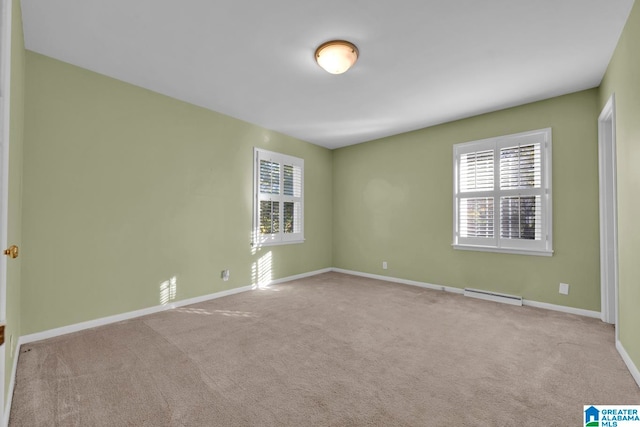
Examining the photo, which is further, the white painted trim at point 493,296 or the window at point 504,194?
the white painted trim at point 493,296

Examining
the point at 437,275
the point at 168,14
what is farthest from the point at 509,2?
the point at 437,275

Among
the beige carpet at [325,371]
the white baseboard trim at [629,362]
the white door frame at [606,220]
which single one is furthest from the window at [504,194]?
the white baseboard trim at [629,362]

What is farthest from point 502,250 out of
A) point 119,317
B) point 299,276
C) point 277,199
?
point 119,317

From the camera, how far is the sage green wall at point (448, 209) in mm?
3375

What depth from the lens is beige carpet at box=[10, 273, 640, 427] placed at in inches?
66.7

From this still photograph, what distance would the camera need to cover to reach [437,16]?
216 cm

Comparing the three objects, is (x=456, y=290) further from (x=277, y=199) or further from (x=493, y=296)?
(x=277, y=199)

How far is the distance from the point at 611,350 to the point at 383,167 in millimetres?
3715

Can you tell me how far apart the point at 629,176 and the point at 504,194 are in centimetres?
168

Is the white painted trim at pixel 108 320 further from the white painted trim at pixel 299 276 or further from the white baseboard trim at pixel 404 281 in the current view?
the white baseboard trim at pixel 404 281

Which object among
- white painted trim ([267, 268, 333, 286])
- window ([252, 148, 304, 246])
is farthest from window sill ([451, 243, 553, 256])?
window ([252, 148, 304, 246])

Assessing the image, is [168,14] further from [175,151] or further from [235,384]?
[235,384]

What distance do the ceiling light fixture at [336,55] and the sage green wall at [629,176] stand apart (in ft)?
6.50

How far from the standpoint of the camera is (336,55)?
252 cm
